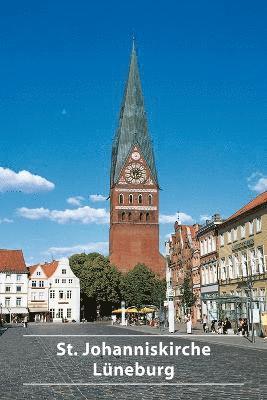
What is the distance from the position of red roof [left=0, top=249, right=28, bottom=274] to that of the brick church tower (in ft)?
65.8

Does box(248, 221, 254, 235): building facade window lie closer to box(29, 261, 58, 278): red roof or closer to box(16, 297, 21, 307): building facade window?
box(16, 297, 21, 307): building facade window

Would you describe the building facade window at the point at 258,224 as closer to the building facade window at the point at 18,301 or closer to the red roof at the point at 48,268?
the building facade window at the point at 18,301

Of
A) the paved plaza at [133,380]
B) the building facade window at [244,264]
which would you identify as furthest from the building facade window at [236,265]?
the paved plaza at [133,380]

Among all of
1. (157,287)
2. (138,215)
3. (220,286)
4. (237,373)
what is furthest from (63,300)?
(237,373)

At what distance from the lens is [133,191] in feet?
436

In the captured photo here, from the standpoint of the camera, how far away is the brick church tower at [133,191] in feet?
A: 414

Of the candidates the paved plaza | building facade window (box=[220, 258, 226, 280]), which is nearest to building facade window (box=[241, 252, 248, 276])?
building facade window (box=[220, 258, 226, 280])

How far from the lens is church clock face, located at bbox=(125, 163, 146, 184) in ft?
440

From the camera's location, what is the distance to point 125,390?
562 inches

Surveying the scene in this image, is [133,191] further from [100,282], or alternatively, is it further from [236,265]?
[236,265]

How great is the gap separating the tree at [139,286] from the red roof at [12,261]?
64.4ft

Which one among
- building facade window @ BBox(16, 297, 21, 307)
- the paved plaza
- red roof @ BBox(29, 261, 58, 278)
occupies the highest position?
red roof @ BBox(29, 261, 58, 278)

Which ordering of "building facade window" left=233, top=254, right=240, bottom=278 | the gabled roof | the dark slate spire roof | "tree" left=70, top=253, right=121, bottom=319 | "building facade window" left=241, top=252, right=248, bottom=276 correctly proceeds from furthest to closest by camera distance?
the dark slate spire roof → "tree" left=70, top=253, right=121, bottom=319 → "building facade window" left=233, top=254, right=240, bottom=278 → "building facade window" left=241, top=252, right=248, bottom=276 → the gabled roof

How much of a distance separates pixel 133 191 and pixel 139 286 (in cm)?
2986
